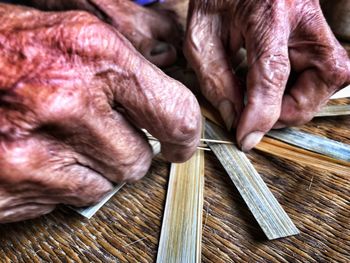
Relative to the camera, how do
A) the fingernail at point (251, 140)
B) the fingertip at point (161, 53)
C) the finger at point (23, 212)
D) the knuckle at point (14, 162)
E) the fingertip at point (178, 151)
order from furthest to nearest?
the fingertip at point (161, 53) < the fingernail at point (251, 140) < the fingertip at point (178, 151) < the finger at point (23, 212) < the knuckle at point (14, 162)

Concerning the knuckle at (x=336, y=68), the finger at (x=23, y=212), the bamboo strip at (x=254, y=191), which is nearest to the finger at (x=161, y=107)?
the bamboo strip at (x=254, y=191)

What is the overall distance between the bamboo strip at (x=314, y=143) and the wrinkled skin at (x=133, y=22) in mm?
448

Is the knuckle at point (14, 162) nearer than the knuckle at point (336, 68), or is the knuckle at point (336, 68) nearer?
the knuckle at point (14, 162)

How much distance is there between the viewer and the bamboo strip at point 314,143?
2.82 ft

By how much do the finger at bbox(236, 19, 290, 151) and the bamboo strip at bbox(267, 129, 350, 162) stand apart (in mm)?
79

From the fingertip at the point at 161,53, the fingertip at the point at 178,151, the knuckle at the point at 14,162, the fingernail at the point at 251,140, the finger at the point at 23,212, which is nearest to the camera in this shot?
the knuckle at the point at 14,162

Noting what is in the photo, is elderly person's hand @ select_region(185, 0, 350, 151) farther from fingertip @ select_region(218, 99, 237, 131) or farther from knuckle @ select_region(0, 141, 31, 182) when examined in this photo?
knuckle @ select_region(0, 141, 31, 182)

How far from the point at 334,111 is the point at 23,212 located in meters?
0.80

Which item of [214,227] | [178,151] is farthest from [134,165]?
[214,227]

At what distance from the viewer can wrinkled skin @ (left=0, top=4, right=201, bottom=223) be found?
576 mm

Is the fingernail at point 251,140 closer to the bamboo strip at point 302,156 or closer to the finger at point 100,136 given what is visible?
the bamboo strip at point 302,156

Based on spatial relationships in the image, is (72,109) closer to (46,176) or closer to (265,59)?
(46,176)

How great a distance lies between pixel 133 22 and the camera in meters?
1.18

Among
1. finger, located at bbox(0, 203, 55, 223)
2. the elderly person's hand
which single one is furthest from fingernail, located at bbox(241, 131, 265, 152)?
finger, located at bbox(0, 203, 55, 223)
